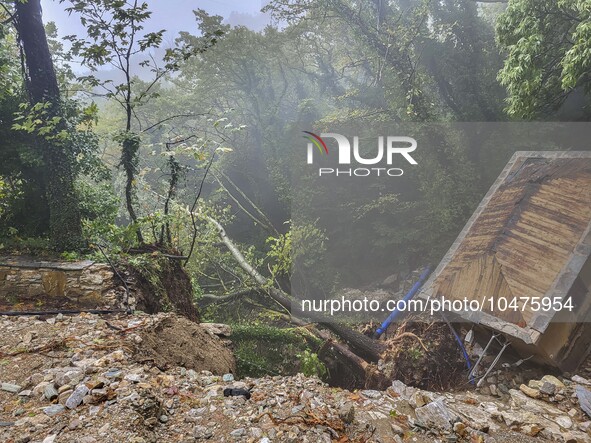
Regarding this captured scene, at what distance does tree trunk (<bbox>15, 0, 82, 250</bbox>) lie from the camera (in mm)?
5938

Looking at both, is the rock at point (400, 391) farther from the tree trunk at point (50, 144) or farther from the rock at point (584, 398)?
the tree trunk at point (50, 144)

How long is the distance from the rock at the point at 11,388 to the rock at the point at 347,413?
9.22 ft

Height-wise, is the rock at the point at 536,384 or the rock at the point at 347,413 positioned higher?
the rock at the point at 347,413

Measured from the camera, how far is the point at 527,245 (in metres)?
5.99

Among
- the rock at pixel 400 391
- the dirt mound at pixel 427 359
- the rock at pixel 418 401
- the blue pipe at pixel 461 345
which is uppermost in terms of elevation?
the rock at pixel 418 401

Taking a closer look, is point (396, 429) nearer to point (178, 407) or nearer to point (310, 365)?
point (178, 407)

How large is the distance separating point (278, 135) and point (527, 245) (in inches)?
491

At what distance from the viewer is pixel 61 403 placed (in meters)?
2.90

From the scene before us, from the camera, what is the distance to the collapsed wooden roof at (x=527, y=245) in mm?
5426

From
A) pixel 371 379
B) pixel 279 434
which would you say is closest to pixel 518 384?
pixel 371 379

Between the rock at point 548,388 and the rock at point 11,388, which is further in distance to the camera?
the rock at point 548,388

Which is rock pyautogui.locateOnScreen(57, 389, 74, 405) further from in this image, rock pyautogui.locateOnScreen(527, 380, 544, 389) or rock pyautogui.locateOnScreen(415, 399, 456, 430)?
rock pyautogui.locateOnScreen(527, 380, 544, 389)

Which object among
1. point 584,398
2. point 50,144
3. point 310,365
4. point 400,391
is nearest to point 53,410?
point 400,391

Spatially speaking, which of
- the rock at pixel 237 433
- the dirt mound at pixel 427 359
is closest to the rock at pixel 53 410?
the rock at pixel 237 433
